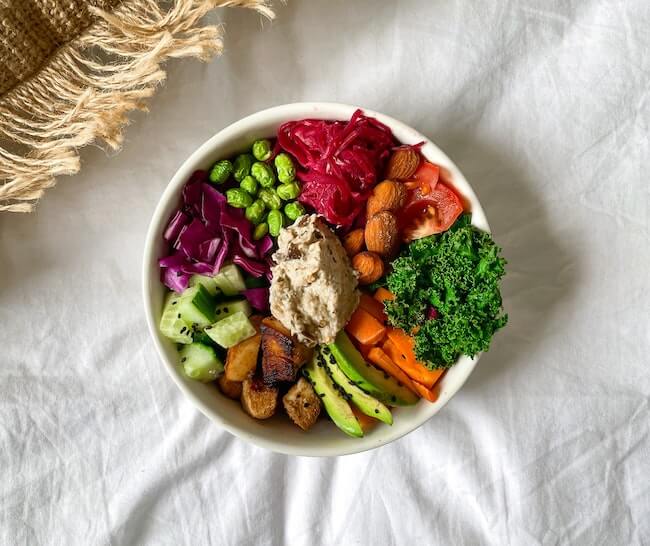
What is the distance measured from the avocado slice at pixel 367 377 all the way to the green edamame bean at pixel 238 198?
361 mm

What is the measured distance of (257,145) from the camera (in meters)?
1.42

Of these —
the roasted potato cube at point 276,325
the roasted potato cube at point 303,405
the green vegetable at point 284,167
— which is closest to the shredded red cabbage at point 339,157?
the green vegetable at point 284,167

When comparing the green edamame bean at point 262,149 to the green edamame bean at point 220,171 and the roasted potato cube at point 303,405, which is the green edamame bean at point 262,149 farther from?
the roasted potato cube at point 303,405

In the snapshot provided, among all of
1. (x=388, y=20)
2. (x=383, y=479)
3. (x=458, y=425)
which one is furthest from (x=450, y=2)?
(x=383, y=479)

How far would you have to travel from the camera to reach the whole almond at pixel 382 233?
1.34 metres

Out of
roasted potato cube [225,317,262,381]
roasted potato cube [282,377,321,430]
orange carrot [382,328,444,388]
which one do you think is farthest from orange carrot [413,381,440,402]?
roasted potato cube [225,317,262,381]

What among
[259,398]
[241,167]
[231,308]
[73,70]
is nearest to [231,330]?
[231,308]

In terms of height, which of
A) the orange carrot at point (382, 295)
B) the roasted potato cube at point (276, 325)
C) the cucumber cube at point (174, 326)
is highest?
the cucumber cube at point (174, 326)

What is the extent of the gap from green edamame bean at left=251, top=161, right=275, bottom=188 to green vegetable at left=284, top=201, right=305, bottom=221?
68mm

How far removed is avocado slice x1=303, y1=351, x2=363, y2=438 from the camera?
4.52 feet

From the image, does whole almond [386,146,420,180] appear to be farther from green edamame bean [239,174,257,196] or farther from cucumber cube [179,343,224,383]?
cucumber cube [179,343,224,383]

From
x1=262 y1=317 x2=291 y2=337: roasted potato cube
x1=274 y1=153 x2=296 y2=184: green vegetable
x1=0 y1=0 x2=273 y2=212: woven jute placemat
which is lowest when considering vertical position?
x1=262 y1=317 x2=291 y2=337: roasted potato cube

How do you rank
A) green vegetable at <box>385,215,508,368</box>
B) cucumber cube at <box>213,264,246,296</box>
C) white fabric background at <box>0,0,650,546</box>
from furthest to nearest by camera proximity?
white fabric background at <box>0,0,650,546</box>
cucumber cube at <box>213,264,246,296</box>
green vegetable at <box>385,215,508,368</box>

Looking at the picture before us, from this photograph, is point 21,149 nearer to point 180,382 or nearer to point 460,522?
point 180,382
